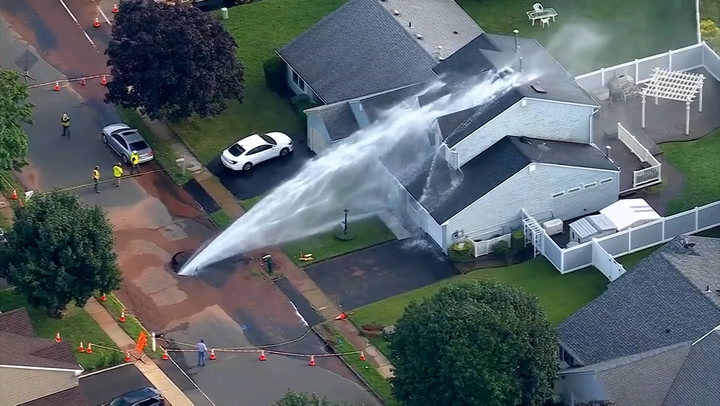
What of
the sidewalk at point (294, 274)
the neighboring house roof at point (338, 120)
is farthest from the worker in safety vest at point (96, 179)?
the neighboring house roof at point (338, 120)

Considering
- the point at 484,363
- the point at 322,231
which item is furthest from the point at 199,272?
the point at 484,363

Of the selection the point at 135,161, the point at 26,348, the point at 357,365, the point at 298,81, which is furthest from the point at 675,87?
the point at 26,348

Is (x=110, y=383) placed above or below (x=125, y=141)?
below

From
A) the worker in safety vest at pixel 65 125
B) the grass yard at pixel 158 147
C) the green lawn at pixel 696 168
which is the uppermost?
the worker in safety vest at pixel 65 125

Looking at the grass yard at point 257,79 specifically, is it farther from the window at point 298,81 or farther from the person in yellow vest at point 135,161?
the person in yellow vest at point 135,161

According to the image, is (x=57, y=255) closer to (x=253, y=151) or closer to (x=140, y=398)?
(x=140, y=398)

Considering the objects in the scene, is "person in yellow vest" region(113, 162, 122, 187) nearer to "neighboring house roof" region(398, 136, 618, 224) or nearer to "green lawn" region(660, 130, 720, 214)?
"neighboring house roof" region(398, 136, 618, 224)
